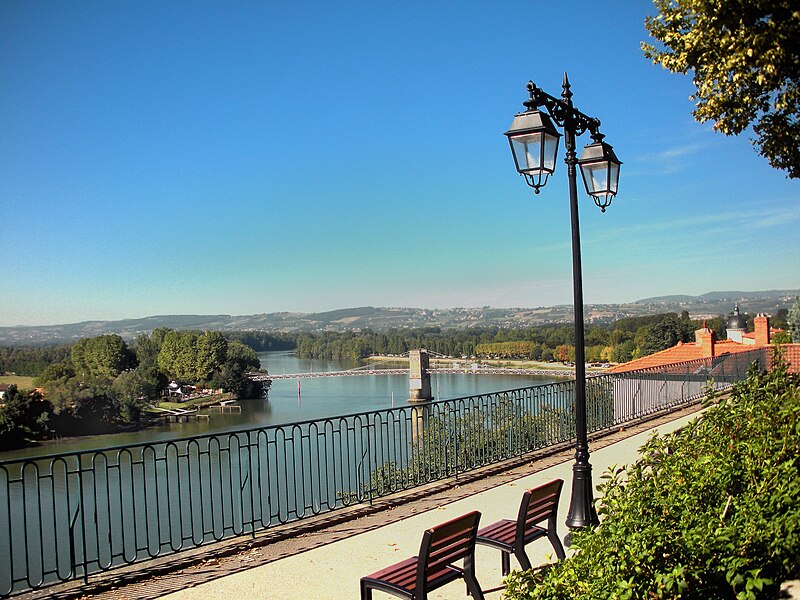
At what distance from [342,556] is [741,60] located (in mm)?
5825

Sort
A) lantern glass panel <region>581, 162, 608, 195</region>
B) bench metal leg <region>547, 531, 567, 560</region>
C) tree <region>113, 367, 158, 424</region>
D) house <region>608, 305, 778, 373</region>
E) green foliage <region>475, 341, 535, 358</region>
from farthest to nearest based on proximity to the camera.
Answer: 1. green foliage <region>475, 341, 535, 358</region>
2. tree <region>113, 367, 158, 424</region>
3. house <region>608, 305, 778, 373</region>
4. lantern glass panel <region>581, 162, 608, 195</region>
5. bench metal leg <region>547, 531, 567, 560</region>

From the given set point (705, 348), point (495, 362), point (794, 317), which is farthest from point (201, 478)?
point (495, 362)

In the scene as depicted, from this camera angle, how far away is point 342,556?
5516 millimetres

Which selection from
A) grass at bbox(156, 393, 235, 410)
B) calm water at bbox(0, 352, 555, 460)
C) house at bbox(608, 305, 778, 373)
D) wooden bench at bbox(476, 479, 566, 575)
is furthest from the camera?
grass at bbox(156, 393, 235, 410)

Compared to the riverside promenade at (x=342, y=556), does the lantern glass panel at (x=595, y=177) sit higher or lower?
higher

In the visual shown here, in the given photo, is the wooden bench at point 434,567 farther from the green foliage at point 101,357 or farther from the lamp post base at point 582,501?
the green foliage at point 101,357

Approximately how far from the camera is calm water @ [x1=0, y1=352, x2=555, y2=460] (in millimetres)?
51219

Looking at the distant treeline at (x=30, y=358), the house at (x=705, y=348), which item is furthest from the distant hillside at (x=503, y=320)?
the house at (x=705, y=348)

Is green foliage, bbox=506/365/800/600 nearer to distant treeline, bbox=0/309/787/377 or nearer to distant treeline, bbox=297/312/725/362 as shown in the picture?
distant treeline, bbox=0/309/787/377

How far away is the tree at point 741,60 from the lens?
611 centimetres

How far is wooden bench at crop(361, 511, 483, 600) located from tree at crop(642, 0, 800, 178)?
201 inches

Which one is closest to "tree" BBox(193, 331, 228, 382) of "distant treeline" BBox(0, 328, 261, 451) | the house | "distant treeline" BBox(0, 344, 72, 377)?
"distant treeline" BBox(0, 328, 261, 451)

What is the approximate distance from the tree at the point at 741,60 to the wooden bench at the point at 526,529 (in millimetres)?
4481

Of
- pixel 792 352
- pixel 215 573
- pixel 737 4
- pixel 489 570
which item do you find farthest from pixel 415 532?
pixel 792 352
